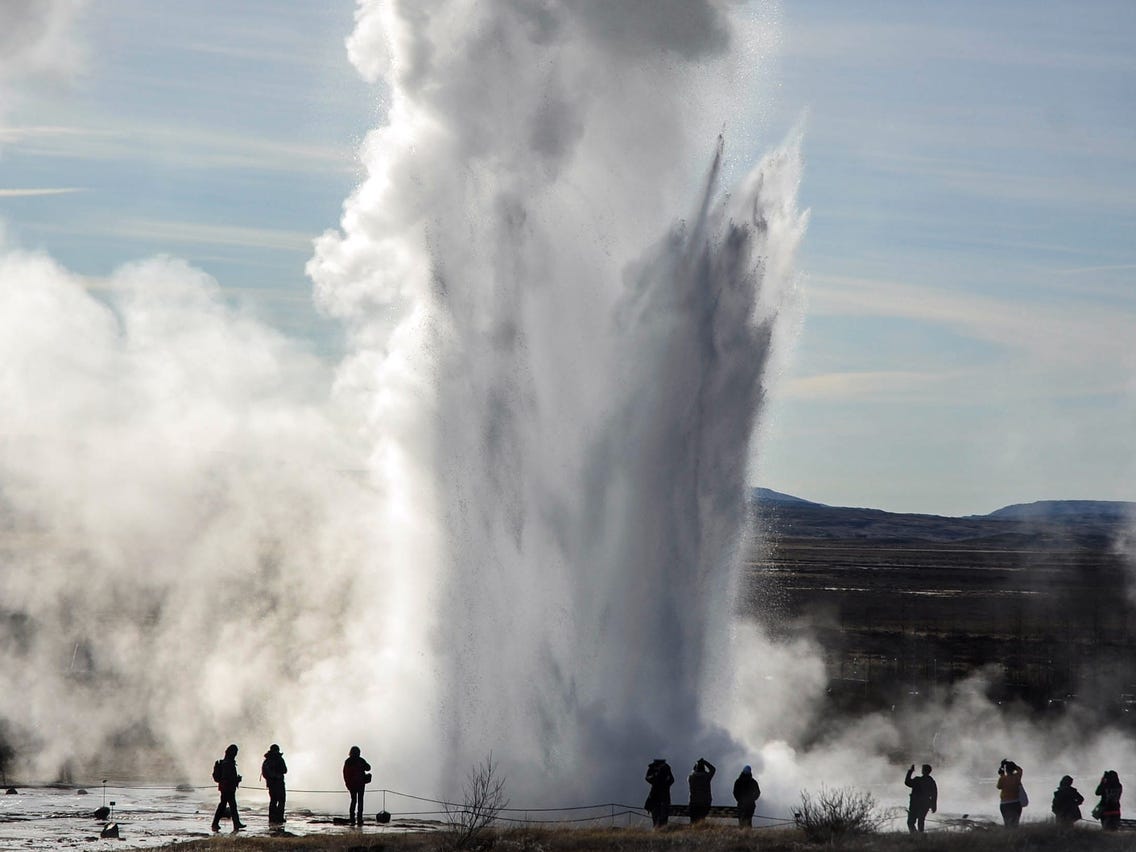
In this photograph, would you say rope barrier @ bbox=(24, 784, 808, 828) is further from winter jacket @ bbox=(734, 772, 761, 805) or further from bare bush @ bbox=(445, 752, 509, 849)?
winter jacket @ bbox=(734, 772, 761, 805)

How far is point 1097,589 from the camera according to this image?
84.0m

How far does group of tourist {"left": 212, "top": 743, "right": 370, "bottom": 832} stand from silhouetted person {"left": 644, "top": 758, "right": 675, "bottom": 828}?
4370 mm

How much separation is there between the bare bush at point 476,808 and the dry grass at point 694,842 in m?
0.21

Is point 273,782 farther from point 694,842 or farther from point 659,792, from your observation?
point 694,842

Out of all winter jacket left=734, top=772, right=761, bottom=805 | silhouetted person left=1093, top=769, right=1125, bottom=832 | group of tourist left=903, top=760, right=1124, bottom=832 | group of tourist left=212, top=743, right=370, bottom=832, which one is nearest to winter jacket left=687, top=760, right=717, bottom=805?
winter jacket left=734, top=772, right=761, bottom=805

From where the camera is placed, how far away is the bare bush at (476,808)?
19.2 meters

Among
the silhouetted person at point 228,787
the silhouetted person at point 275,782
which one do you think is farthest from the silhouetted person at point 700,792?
the silhouetted person at point 228,787

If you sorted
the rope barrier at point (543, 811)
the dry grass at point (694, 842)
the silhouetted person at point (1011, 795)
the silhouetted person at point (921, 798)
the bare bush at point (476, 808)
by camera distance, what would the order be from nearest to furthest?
the dry grass at point (694, 842)
the bare bush at point (476, 808)
the silhouetted person at point (921, 798)
the silhouetted person at point (1011, 795)
the rope barrier at point (543, 811)

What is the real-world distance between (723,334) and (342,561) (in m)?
20.1

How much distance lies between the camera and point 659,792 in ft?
69.3

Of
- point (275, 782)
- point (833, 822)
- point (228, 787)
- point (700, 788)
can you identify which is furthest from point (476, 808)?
point (833, 822)

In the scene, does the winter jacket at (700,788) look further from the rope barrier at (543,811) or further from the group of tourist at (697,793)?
the rope barrier at (543,811)

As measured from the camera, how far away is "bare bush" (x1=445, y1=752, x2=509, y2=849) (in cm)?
1923

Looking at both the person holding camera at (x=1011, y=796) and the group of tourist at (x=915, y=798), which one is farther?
the person holding camera at (x=1011, y=796)
